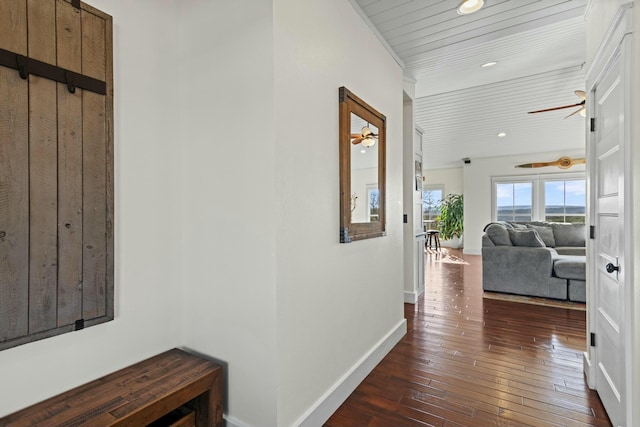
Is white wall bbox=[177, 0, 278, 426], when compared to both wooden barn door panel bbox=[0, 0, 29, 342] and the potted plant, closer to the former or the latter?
wooden barn door panel bbox=[0, 0, 29, 342]

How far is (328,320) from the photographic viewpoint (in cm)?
187

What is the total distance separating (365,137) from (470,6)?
1.15 metres

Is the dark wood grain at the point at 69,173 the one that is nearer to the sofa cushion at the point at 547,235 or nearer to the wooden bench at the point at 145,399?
the wooden bench at the point at 145,399

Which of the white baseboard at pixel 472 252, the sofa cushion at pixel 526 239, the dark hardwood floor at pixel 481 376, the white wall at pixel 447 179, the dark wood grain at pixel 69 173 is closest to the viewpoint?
the dark wood grain at pixel 69 173

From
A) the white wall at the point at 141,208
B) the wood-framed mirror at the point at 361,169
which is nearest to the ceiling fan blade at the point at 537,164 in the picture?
the wood-framed mirror at the point at 361,169

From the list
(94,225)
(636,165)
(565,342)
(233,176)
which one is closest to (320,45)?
(233,176)

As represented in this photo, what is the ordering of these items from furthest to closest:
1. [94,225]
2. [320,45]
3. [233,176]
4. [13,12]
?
[320,45] → [233,176] → [94,225] → [13,12]

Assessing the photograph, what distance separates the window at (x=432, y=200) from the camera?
399 inches

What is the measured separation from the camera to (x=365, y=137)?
232 centimetres

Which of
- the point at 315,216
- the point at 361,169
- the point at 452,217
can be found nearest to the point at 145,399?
the point at 315,216

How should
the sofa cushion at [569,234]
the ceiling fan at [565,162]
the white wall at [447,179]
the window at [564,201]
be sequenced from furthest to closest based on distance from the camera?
1. the white wall at [447,179]
2. the window at [564,201]
3. the ceiling fan at [565,162]
4. the sofa cushion at [569,234]

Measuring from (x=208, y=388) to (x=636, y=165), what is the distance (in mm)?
2184

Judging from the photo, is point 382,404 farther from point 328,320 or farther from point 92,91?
point 92,91

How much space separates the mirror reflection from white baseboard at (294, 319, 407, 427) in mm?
1005
